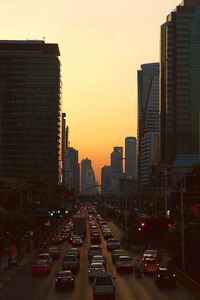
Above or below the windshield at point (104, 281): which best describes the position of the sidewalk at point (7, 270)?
below

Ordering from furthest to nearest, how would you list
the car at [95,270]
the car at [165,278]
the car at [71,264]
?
1. the car at [71,264]
2. the car at [95,270]
3. the car at [165,278]

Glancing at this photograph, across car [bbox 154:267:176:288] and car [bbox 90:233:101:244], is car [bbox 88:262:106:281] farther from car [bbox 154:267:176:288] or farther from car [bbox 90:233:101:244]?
car [bbox 90:233:101:244]

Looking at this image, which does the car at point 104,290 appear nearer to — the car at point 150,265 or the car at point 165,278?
the car at point 165,278

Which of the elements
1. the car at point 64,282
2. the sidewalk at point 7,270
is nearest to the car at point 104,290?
the car at point 64,282

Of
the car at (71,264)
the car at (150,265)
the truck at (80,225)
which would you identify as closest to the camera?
the car at (150,265)

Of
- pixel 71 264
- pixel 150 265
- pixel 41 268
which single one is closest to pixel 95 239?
pixel 71 264

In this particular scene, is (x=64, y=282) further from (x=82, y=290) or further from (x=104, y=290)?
(x=104, y=290)

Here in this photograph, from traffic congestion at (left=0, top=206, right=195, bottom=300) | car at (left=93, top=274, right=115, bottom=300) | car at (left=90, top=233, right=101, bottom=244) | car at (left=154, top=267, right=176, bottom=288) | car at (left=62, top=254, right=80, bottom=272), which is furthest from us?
car at (left=90, top=233, right=101, bottom=244)

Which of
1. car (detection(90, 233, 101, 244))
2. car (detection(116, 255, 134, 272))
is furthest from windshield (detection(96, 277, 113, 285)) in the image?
car (detection(90, 233, 101, 244))

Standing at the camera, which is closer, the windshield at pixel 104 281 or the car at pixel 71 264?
the windshield at pixel 104 281
